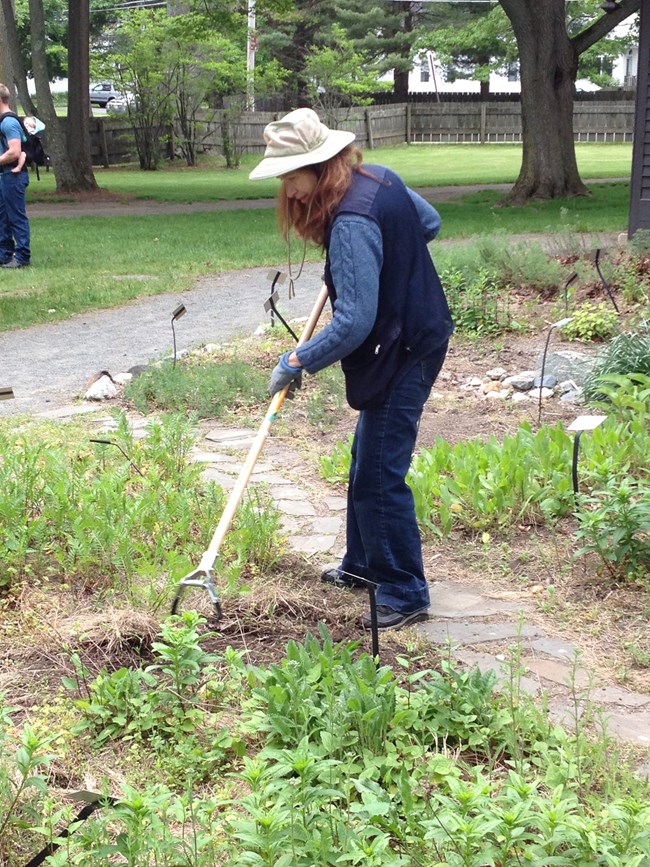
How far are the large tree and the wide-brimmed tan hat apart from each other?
51.3 ft

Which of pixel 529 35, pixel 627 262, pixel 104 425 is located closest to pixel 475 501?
pixel 104 425

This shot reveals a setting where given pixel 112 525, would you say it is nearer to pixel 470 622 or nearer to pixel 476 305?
pixel 470 622

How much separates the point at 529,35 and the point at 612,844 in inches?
694

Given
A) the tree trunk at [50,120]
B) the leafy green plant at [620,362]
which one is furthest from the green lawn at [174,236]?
the leafy green plant at [620,362]

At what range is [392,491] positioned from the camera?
377cm

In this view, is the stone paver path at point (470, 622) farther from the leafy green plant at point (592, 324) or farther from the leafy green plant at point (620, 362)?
the leafy green plant at point (592, 324)

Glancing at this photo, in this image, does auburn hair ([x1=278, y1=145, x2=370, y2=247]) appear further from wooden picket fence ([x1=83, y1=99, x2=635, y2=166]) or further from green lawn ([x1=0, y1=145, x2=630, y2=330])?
wooden picket fence ([x1=83, y1=99, x2=635, y2=166])

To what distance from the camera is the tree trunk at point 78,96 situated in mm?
21562

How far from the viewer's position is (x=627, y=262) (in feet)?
28.8

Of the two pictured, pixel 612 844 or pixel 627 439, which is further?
pixel 627 439

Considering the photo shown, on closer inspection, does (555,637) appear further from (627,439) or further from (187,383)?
(187,383)

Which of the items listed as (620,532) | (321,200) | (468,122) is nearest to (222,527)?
(321,200)

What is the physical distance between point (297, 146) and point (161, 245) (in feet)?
37.3

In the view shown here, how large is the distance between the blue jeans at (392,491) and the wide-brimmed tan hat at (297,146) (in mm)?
783
